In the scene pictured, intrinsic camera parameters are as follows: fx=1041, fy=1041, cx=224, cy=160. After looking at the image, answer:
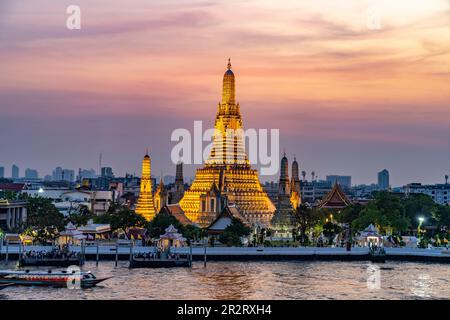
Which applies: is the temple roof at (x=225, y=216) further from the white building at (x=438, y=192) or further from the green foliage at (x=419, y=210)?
the white building at (x=438, y=192)

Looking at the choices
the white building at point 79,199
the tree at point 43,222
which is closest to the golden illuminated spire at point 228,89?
the tree at point 43,222

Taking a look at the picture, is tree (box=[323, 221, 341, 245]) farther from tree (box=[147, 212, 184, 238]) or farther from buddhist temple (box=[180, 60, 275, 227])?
buddhist temple (box=[180, 60, 275, 227])

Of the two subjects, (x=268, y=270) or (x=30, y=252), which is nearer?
(x=268, y=270)

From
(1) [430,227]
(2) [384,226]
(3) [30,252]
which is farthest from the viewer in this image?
(1) [430,227]

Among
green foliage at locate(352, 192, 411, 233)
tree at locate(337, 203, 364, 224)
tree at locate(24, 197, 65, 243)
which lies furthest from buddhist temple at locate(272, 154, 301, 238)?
tree at locate(24, 197, 65, 243)

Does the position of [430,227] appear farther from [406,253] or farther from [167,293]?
[167,293]

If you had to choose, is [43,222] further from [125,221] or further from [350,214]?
[350,214]
